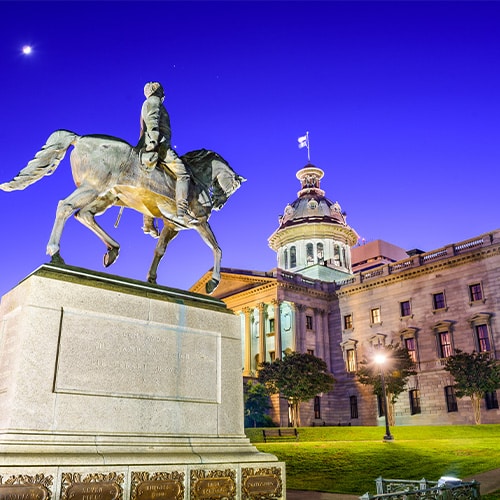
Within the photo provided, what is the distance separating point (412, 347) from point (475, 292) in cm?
879

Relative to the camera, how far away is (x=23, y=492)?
6.33 m

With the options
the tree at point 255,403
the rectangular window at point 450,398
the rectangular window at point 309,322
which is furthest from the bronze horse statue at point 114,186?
the rectangular window at point 309,322

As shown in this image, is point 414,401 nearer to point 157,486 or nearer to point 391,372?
→ point 391,372

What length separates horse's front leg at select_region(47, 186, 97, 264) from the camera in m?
8.64

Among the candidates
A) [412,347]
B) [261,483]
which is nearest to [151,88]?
[261,483]

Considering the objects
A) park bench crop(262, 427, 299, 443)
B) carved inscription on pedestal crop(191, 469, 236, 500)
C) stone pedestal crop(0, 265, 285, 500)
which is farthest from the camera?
park bench crop(262, 427, 299, 443)

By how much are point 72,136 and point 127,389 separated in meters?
4.58

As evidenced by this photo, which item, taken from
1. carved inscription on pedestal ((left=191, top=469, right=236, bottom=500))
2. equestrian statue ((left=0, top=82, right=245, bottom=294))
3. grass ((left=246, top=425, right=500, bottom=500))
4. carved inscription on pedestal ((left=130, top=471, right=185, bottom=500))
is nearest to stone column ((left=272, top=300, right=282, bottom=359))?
grass ((left=246, top=425, right=500, bottom=500))

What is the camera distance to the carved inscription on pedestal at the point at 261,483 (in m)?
8.41

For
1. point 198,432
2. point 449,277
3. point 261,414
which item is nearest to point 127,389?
point 198,432

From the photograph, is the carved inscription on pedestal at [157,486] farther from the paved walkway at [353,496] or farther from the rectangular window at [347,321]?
the rectangular window at [347,321]

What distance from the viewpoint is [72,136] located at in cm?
945

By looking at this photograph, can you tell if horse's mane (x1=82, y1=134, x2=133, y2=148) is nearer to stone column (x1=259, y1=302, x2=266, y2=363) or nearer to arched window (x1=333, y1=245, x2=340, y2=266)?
stone column (x1=259, y1=302, x2=266, y2=363)

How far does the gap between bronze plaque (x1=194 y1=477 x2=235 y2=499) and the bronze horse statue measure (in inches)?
152
